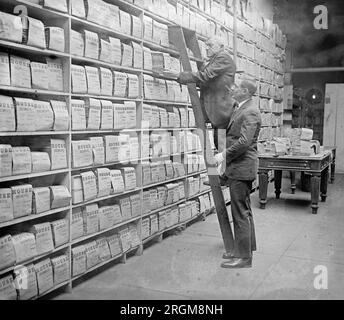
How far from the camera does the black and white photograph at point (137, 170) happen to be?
8.21 feet

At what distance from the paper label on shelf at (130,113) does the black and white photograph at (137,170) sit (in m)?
0.01

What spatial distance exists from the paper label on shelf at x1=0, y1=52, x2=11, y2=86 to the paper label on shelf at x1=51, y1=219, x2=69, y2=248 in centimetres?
90

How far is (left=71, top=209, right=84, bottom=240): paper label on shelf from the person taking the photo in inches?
115

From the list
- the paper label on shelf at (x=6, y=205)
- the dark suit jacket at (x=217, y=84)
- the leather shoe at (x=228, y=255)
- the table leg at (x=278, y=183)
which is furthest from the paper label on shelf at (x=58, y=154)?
the table leg at (x=278, y=183)

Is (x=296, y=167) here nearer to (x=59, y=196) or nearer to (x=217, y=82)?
(x=217, y=82)

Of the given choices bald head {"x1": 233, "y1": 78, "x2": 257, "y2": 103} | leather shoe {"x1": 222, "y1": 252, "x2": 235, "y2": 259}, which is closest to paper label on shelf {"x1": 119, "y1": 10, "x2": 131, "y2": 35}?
bald head {"x1": 233, "y1": 78, "x2": 257, "y2": 103}

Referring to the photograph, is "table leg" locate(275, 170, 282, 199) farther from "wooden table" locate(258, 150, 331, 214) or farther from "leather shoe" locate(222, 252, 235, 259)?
"leather shoe" locate(222, 252, 235, 259)

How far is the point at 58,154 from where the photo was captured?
2752mm

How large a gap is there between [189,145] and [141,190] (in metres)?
1.00

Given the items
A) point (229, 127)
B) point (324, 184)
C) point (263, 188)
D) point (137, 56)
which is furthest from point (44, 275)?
point (324, 184)

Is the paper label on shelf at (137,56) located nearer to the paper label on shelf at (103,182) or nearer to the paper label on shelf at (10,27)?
the paper label on shelf at (103,182)

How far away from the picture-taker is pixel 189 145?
446 centimetres

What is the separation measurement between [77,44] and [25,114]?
2.09 feet
